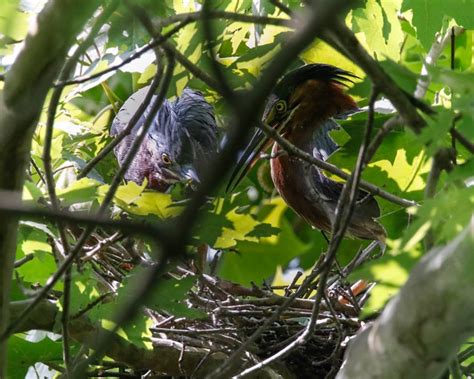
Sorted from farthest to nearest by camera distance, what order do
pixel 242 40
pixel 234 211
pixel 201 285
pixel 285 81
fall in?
1. pixel 285 81
2. pixel 242 40
3. pixel 201 285
4. pixel 234 211

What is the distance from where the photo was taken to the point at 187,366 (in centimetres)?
192

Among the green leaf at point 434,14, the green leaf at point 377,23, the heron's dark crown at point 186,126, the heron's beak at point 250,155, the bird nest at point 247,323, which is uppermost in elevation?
the heron's dark crown at point 186,126

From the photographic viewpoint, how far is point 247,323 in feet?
6.71

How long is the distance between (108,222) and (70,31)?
18.4 inches

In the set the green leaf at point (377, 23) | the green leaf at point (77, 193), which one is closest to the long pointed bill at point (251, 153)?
the green leaf at point (377, 23)

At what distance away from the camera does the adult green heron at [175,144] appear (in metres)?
3.21

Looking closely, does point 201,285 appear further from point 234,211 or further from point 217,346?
point 234,211

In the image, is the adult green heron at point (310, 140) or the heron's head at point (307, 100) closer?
the adult green heron at point (310, 140)

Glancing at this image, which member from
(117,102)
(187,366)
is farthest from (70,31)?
(117,102)

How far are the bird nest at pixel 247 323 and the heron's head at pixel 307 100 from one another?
1.14 m

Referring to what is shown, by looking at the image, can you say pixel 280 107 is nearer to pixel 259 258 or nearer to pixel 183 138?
pixel 183 138

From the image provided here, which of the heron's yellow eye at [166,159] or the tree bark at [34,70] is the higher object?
the heron's yellow eye at [166,159]

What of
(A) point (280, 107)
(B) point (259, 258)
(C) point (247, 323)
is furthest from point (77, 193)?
(A) point (280, 107)

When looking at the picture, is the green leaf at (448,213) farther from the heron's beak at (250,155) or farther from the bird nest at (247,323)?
the heron's beak at (250,155)
